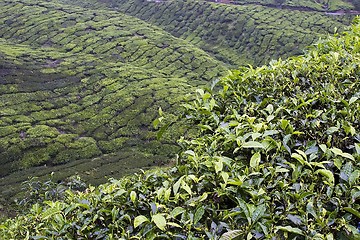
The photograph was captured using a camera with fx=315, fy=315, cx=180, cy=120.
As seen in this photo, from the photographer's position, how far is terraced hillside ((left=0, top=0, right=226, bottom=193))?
15062mm

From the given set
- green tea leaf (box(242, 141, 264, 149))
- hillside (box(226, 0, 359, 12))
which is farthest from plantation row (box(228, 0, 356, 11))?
green tea leaf (box(242, 141, 264, 149))

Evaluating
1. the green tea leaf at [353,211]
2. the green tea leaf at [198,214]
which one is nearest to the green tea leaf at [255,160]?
the green tea leaf at [198,214]

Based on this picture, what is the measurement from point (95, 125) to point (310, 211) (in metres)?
16.7

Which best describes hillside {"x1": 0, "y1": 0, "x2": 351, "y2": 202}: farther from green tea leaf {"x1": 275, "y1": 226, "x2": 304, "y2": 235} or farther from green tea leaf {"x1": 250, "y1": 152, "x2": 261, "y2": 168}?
green tea leaf {"x1": 275, "y1": 226, "x2": 304, "y2": 235}

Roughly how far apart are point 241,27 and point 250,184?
2960 cm

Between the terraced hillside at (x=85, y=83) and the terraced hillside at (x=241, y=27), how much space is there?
2537 mm

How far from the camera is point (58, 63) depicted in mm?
22750

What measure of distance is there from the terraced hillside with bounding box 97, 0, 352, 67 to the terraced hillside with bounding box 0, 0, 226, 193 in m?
2.54

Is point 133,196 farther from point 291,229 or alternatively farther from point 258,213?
point 291,229

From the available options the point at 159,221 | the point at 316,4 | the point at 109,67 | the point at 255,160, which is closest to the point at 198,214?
the point at 159,221

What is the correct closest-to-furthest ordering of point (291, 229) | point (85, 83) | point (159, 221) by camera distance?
point (291, 229)
point (159, 221)
point (85, 83)

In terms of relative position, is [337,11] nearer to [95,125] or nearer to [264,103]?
[95,125]

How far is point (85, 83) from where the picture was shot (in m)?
21.0

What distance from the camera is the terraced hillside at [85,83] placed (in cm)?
1506
